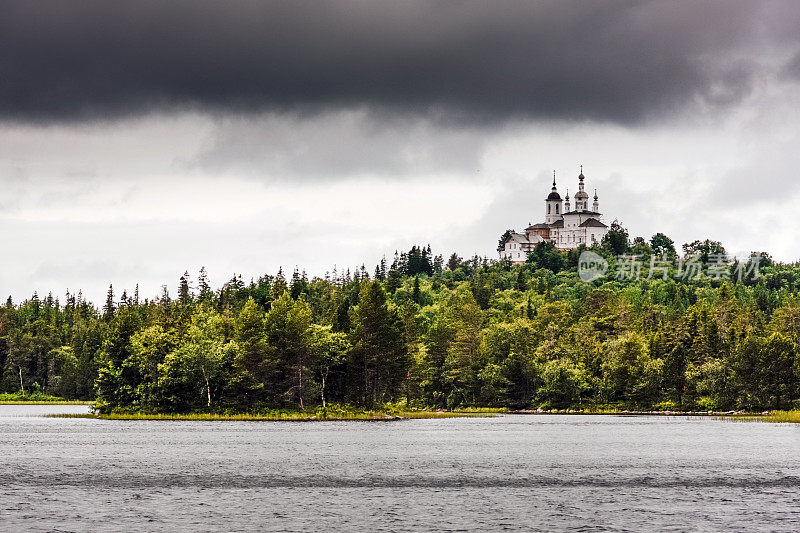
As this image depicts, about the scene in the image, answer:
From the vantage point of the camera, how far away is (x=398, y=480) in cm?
6862

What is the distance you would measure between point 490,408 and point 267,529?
139m

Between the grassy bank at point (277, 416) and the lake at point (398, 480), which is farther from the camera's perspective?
the grassy bank at point (277, 416)

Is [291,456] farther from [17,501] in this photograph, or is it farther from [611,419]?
[611,419]

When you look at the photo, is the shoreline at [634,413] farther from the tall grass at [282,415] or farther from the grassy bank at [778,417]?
the tall grass at [282,415]

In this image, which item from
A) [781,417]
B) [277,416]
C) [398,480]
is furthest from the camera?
[277,416]

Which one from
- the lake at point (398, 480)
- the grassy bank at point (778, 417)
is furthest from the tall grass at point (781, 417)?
the lake at point (398, 480)

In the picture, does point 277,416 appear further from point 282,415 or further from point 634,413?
point 634,413

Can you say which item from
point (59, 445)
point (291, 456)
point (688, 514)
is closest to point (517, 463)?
point (291, 456)

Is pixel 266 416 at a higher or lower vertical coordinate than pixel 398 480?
higher

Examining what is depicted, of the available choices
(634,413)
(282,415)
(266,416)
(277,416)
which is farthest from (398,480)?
(634,413)

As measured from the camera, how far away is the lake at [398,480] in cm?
5125

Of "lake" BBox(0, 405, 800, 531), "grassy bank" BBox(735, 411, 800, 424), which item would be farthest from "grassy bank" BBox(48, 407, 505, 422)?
"grassy bank" BBox(735, 411, 800, 424)

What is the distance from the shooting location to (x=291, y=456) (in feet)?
283

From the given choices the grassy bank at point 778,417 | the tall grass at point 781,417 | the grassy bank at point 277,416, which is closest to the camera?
the tall grass at point 781,417
